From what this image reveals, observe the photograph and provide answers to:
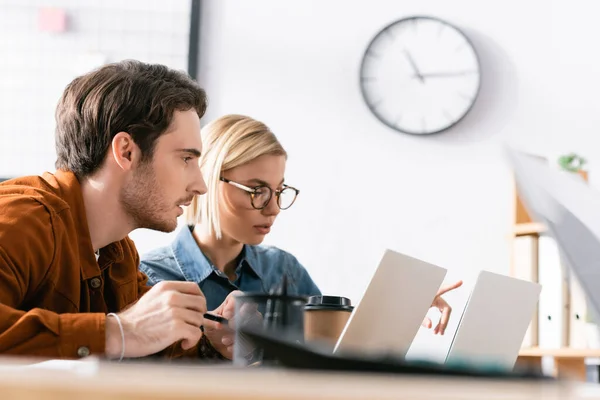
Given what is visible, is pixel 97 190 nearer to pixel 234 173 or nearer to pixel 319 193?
pixel 234 173

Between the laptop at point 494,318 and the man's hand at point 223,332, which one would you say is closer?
the laptop at point 494,318

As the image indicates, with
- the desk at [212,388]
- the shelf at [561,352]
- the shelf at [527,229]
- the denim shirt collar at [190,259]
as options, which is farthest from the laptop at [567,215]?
the shelf at [527,229]

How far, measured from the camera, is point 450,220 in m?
3.04

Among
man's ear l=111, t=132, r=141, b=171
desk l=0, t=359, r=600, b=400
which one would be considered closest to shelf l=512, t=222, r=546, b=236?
man's ear l=111, t=132, r=141, b=171

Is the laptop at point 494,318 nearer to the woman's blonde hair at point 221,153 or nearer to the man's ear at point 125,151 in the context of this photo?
the man's ear at point 125,151

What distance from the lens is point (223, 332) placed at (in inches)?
56.4

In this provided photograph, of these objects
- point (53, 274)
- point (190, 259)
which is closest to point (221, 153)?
point (190, 259)

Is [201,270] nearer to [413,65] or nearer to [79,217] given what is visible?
[79,217]

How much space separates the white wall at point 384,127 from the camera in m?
3.03

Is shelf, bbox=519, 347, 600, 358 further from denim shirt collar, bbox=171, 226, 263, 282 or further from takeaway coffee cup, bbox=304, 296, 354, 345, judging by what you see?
takeaway coffee cup, bbox=304, 296, 354, 345

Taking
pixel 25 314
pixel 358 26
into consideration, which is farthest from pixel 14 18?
pixel 25 314

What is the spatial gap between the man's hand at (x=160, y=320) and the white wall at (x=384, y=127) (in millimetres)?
1868

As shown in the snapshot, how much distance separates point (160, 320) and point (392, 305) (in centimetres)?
35

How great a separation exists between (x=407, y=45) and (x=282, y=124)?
0.58 metres
